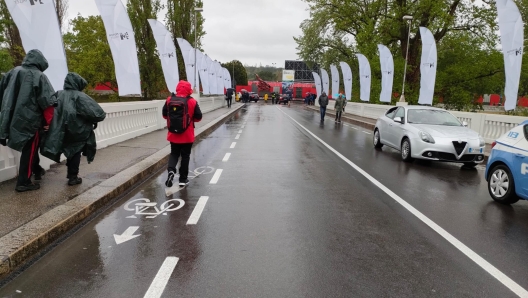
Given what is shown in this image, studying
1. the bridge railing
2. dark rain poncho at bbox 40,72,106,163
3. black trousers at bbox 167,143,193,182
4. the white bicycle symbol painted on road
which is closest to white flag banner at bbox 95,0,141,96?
the bridge railing

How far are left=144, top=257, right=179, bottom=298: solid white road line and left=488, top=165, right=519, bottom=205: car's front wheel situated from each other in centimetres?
526

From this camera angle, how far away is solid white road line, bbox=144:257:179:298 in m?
3.22

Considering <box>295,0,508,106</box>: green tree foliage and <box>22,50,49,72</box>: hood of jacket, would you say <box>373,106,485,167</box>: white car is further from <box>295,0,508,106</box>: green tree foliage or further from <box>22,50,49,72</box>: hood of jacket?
<box>295,0,508,106</box>: green tree foliage

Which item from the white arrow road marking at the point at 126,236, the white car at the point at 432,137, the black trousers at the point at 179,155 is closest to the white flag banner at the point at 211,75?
the white car at the point at 432,137

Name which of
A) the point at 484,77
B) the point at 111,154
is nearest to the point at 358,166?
the point at 111,154

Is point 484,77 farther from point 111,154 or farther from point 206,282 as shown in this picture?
point 206,282

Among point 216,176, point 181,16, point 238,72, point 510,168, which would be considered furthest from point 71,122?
point 238,72

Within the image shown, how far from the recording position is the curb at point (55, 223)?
11.9 ft

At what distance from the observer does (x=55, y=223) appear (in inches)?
172

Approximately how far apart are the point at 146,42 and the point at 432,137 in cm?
3096

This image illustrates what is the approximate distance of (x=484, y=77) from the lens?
34.2 meters

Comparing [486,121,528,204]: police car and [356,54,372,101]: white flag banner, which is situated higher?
[356,54,372,101]: white flag banner

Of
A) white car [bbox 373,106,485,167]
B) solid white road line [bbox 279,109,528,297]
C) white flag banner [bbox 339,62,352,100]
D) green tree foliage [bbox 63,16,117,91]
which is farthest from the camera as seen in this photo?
green tree foliage [bbox 63,16,117,91]

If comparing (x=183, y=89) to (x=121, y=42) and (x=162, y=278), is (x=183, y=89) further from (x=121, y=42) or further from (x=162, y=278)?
(x=121, y=42)
